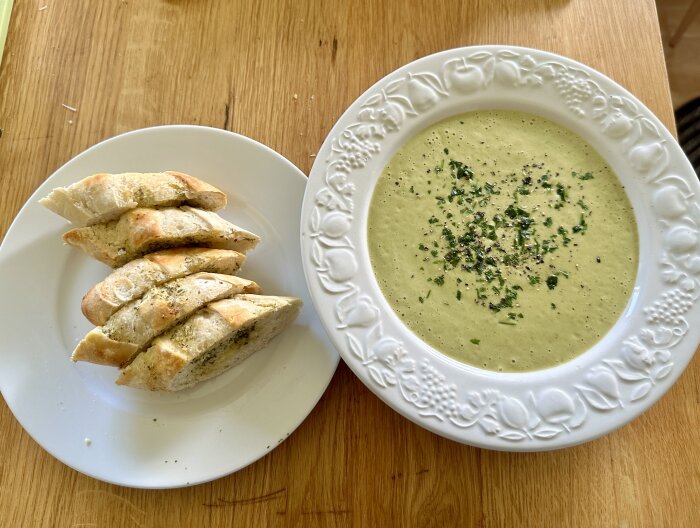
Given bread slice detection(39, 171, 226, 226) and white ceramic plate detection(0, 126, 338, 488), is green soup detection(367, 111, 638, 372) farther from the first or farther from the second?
bread slice detection(39, 171, 226, 226)

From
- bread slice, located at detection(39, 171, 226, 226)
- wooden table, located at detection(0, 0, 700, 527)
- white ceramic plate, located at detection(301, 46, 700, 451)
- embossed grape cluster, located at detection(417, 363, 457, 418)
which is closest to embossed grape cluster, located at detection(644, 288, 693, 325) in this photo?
white ceramic plate, located at detection(301, 46, 700, 451)

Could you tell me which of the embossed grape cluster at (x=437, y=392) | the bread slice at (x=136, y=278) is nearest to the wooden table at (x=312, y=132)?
the embossed grape cluster at (x=437, y=392)

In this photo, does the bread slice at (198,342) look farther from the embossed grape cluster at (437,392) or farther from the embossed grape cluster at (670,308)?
the embossed grape cluster at (670,308)

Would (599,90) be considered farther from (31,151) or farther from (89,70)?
(31,151)

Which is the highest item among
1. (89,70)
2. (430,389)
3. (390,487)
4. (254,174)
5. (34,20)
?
(34,20)

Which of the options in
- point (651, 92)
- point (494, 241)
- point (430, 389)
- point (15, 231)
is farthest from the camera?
point (651, 92)

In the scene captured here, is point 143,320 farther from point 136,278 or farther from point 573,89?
point 573,89

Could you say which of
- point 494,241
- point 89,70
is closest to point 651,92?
point 494,241
